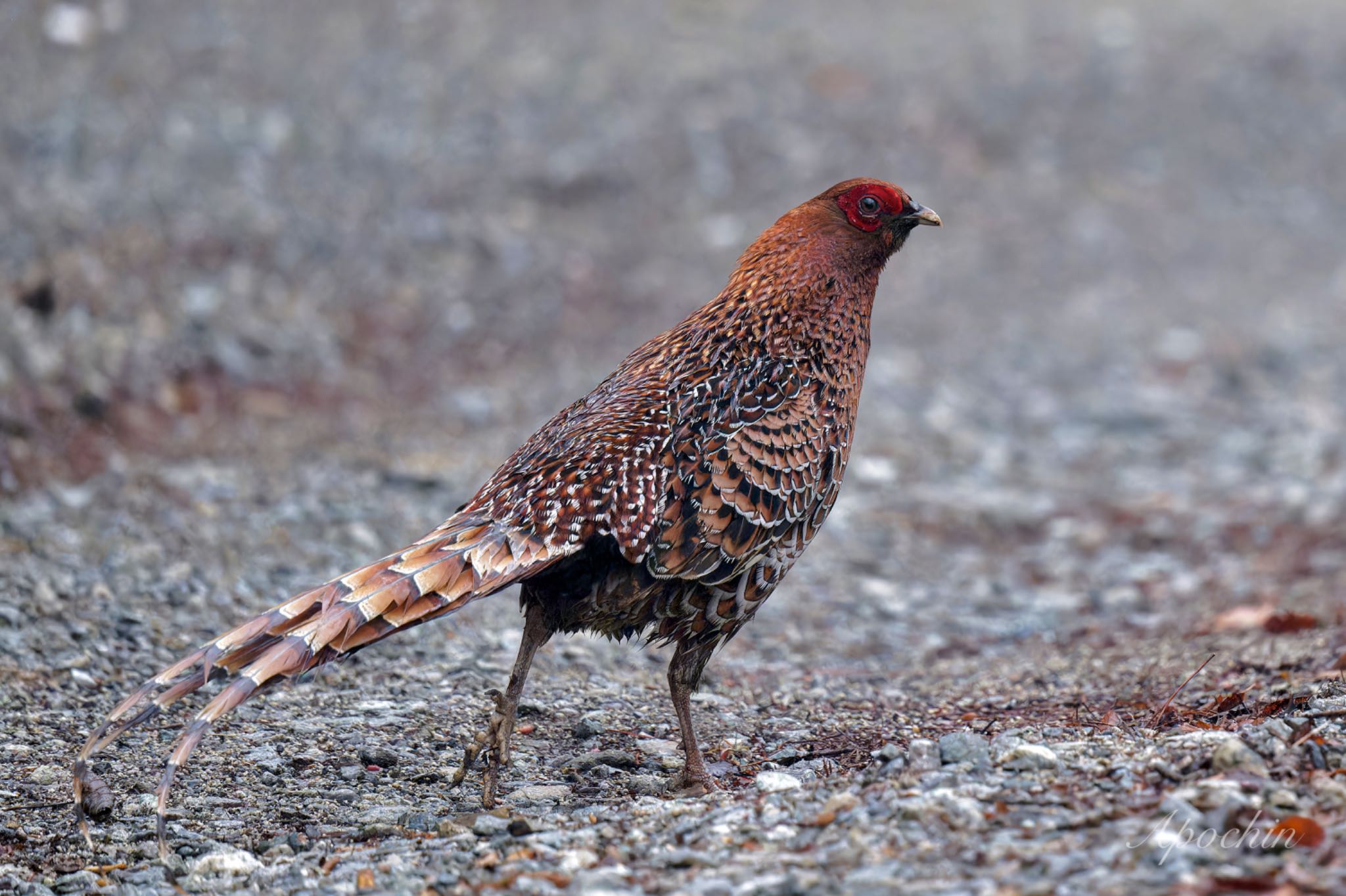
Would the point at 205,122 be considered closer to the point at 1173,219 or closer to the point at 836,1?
the point at 836,1

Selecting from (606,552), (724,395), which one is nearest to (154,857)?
(606,552)

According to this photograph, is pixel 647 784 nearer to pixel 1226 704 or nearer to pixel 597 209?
pixel 1226 704

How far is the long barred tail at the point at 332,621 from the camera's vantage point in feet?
12.1

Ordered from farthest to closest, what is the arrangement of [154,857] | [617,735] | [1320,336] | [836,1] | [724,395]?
[836,1], [1320,336], [617,735], [724,395], [154,857]

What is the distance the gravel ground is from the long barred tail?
1.82ft

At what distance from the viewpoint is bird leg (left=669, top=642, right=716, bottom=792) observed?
4582mm

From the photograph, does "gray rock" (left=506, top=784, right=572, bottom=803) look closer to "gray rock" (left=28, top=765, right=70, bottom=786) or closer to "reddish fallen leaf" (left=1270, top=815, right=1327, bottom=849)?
"gray rock" (left=28, top=765, right=70, bottom=786)

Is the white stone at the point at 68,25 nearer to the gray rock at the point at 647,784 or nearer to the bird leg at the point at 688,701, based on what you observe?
the bird leg at the point at 688,701

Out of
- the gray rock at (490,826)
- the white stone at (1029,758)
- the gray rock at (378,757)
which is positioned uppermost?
the gray rock at (378,757)

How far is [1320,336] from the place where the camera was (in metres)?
12.7

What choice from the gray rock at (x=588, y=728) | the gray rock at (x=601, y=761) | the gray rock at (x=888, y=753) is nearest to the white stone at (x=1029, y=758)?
the gray rock at (x=888, y=753)

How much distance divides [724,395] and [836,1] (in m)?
13.0

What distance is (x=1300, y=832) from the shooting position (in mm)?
3283

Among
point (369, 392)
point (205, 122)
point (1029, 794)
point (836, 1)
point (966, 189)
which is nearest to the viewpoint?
point (1029, 794)
